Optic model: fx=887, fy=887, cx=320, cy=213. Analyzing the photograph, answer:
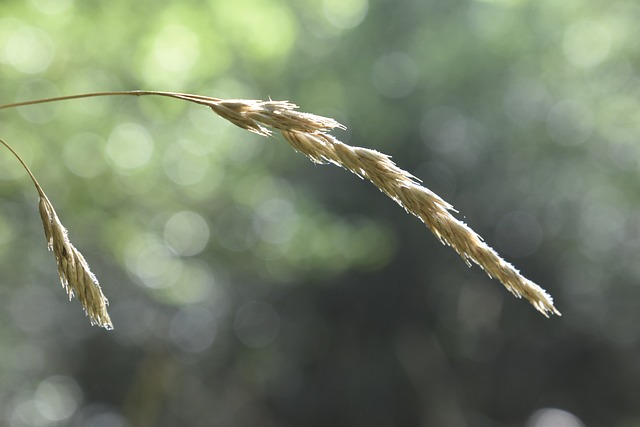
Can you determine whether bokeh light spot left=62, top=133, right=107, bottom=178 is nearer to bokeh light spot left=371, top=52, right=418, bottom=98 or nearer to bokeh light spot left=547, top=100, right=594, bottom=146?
bokeh light spot left=371, top=52, right=418, bottom=98

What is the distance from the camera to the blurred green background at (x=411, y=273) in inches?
452

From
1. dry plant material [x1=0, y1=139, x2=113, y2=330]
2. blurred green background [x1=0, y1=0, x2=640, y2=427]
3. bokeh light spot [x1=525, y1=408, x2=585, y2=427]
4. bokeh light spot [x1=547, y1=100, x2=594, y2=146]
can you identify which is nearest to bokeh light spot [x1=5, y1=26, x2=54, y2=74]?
blurred green background [x1=0, y1=0, x2=640, y2=427]

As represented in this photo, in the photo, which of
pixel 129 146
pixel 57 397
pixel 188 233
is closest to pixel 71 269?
pixel 129 146

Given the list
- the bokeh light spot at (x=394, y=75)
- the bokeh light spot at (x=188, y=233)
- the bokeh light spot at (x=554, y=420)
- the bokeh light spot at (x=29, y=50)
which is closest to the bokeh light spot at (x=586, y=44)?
the bokeh light spot at (x=394, y=75)

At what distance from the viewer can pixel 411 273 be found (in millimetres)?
13125

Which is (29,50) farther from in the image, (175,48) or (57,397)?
(57,397)

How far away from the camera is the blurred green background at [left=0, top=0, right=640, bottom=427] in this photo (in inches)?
452

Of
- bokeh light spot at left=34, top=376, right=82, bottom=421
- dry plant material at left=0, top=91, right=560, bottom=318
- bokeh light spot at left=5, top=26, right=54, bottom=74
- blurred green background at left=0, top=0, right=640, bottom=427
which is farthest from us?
bokeh light spot at left=34, top=376, right=82, bottom=421

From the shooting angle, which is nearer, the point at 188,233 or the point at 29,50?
the point at 29,50

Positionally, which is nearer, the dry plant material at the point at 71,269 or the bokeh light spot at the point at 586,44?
the dry plant material at the point at 71,269

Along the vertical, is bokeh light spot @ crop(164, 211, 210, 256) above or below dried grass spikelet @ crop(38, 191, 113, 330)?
below

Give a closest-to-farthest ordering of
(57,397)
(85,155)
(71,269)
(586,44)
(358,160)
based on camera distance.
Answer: (358,160) < (71,269) < (85,155) < (586,44) < (57,397)

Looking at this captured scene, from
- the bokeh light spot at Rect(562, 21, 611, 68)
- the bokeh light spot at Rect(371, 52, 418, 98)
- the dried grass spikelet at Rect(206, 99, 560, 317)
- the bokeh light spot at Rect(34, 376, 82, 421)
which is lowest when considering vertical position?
the bokeh light spot at Rect(34, 376, 82, 421)

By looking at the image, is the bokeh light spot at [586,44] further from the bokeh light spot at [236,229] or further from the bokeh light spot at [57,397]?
the bokeh light spot at [57,397]
